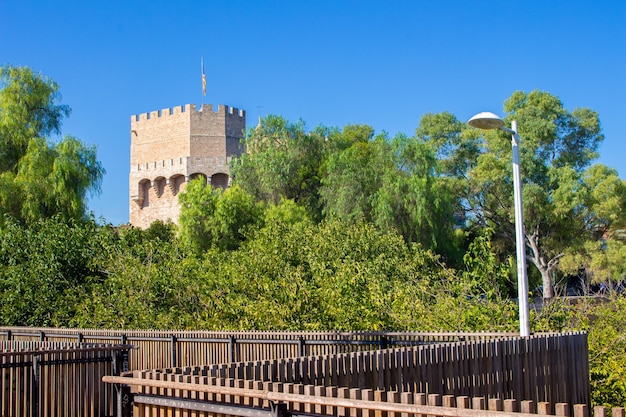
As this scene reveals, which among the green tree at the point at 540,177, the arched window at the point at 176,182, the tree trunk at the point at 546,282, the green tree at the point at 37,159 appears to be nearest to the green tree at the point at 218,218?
the green tree at the point at 37,159

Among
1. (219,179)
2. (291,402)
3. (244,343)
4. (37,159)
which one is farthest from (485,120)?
(219,179)

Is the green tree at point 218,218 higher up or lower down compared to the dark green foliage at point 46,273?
higher up

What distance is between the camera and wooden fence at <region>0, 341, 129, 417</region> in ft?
29.3

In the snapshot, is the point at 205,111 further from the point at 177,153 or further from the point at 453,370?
the point at 453,370

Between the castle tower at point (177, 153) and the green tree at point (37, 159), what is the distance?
22964mm

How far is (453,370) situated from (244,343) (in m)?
5.56

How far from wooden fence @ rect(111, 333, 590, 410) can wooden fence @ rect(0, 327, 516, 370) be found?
5.29 feet

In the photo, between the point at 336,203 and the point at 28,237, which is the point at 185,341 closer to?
the point at 28,237

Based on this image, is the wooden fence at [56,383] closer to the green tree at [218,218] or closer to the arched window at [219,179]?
the green tree at [218,218]

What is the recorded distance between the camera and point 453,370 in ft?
24.2

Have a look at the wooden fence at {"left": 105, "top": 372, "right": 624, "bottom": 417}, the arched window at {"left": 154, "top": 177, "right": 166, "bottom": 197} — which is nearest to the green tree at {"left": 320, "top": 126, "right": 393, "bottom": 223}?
the arched window at {"left": 154, "top": 177, "right": 166, "bottom": 197}

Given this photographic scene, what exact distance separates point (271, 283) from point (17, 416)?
9906mm

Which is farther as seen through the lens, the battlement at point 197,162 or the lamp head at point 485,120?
the battlement at point 197,162

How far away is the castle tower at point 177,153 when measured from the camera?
58.9 metres
